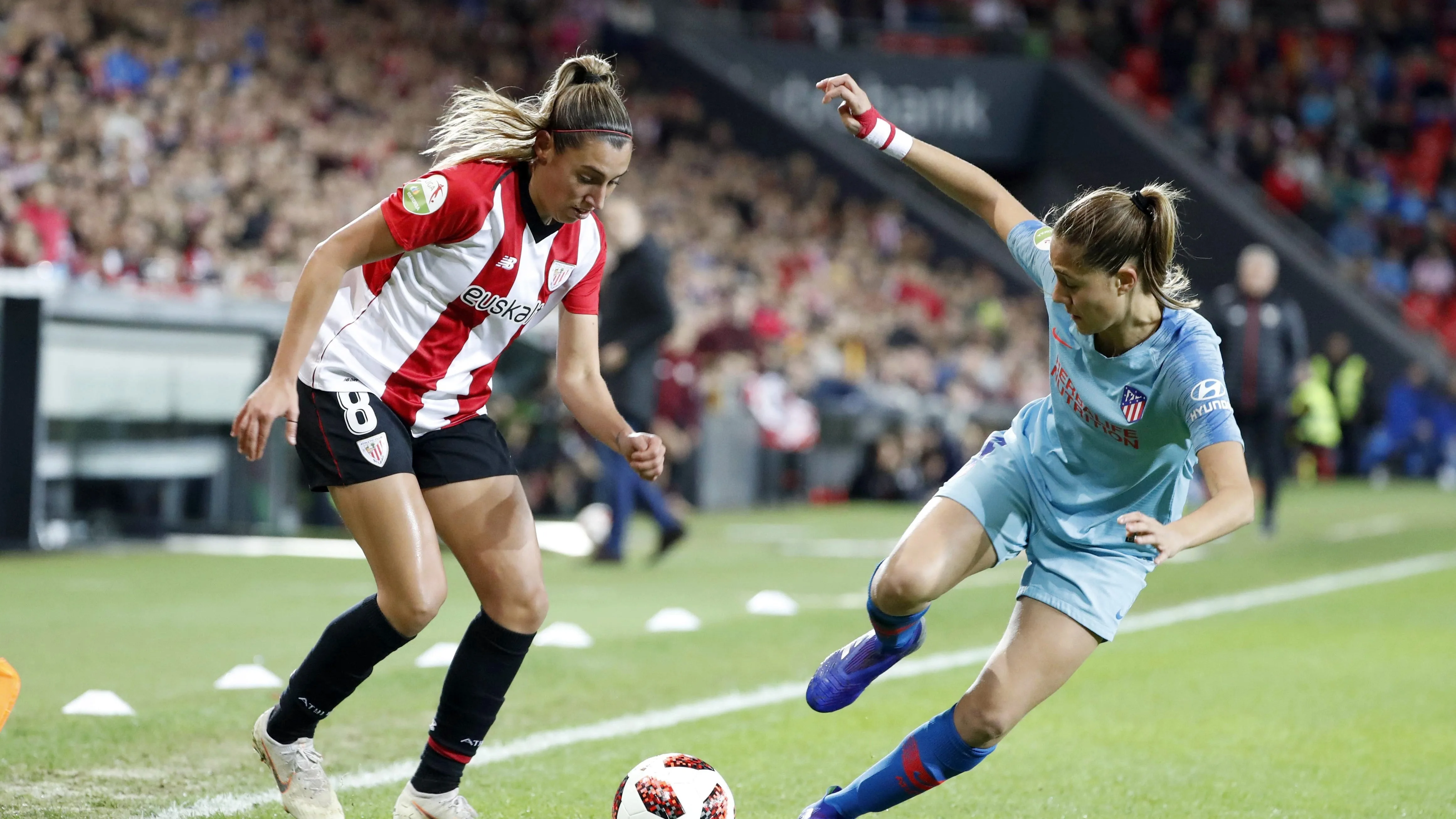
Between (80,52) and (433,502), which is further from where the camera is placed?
(80,52)

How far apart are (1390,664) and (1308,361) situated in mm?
19850

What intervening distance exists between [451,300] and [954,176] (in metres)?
1.48

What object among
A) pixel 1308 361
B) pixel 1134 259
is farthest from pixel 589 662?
pixel 1308 361

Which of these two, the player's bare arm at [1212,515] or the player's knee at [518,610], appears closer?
the player's bare arm at [1212,515]

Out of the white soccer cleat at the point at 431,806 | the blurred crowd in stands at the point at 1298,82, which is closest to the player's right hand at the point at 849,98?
the white soccer cleat at the point at 431,806

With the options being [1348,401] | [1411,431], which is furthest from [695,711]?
[1411,431]

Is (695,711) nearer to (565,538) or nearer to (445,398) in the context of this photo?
(445,398)

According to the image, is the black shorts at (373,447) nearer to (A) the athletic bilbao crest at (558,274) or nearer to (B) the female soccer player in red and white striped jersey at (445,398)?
(B) the female soccer player in red and white striped jersey at (445,398)

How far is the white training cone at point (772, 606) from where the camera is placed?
875cm

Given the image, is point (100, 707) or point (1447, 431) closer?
point (100, 707)

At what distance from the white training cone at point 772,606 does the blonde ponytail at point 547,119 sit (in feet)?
15.3

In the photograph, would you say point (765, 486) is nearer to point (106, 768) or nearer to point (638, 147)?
point (638, 147)

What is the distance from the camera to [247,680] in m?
6.33

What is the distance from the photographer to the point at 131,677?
6664mm
